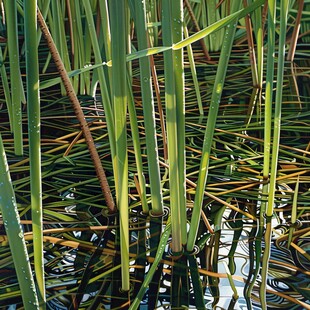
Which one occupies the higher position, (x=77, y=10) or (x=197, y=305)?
(x=77, y=10)

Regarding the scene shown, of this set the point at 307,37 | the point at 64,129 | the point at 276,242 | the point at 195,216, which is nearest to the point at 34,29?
the point at 195,216

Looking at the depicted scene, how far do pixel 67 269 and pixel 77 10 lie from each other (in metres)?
0.74

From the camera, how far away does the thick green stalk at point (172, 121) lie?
727 millimetres

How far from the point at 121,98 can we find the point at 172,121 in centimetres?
10

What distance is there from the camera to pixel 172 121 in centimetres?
76

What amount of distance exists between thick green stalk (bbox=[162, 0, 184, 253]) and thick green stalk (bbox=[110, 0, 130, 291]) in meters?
0.06

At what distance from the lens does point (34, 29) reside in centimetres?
55

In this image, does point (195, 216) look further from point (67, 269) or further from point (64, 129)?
point (64, 129)

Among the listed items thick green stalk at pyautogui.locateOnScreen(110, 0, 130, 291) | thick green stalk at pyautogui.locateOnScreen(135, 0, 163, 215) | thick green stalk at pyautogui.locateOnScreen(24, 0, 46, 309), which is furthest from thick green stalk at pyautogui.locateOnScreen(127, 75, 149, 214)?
thick green stalk at pyautogui.locateOnScreen(24, 0, 46, 309)

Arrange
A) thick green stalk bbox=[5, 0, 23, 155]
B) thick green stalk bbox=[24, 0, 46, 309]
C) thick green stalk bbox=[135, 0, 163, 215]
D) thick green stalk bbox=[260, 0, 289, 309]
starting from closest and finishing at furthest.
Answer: thick green stalk bbox=[24, 0, 46, 309] < thick green stalk bbox=[135, 0, 163, 215] < thick green stalk bbox=[260, 0, 289, 309] < thick green stalk bbox=[5, 0, 23, 155]

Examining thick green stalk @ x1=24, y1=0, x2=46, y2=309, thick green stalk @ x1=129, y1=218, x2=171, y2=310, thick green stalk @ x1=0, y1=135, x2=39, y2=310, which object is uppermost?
thick green stalk @ x1=24, y1=0, x2=46, y2=309

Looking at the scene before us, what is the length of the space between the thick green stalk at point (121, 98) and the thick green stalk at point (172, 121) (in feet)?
0.19

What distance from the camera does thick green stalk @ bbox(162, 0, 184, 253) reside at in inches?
28.6

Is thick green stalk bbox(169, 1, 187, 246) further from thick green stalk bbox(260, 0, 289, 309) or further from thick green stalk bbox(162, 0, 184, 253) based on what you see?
thick green stalk bbox(260, 0, 289, 309)
